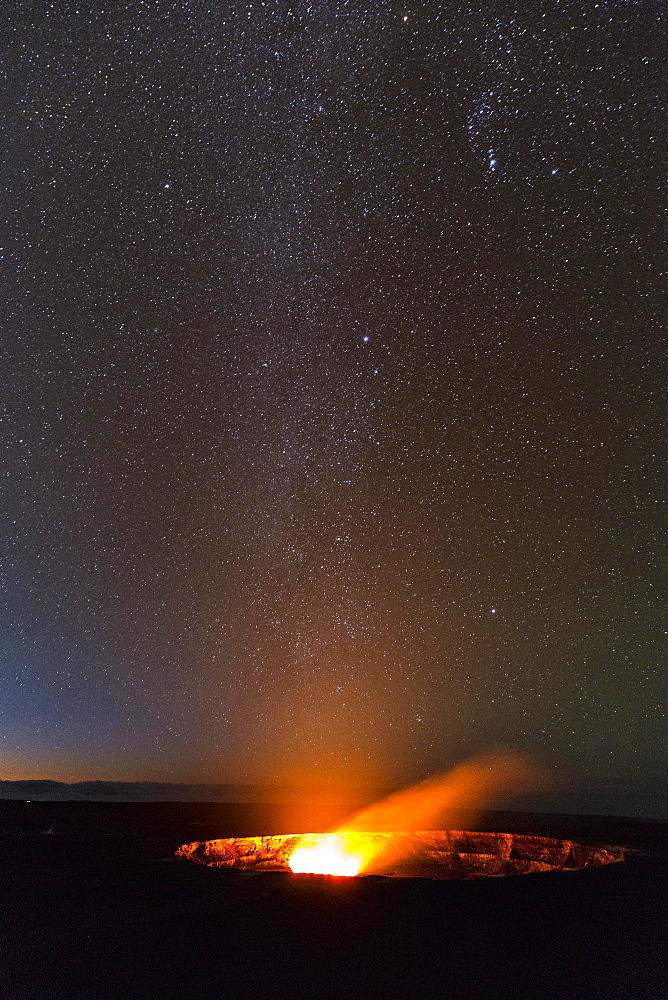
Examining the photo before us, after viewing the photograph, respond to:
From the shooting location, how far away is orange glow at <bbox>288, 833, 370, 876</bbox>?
24047 millimetres

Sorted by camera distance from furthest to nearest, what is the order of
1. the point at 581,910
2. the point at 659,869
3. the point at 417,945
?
the point at 659,869 < the point at 581,910 < the point at 417,945

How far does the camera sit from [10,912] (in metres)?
14.1

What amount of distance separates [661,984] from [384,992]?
362 cm

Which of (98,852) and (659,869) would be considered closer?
(659,869)

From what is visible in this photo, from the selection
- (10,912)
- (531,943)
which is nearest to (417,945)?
(531,943)

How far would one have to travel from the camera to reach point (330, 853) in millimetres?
26562

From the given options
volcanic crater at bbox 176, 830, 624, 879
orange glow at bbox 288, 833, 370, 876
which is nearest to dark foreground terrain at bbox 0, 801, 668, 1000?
volcanic crater at bbox 176, 830, 624, 879

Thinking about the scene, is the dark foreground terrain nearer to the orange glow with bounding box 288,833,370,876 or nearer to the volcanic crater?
the volcanic crater

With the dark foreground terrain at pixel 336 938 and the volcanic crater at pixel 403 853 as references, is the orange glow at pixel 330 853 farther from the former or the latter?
the dark foreground terrain at pixel 336 938

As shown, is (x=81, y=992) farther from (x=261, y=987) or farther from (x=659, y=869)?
(x=659, y=869)

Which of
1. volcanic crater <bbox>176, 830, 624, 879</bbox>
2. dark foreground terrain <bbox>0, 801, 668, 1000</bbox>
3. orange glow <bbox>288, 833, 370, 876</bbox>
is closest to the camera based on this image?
dark foreground terrain <bbox>0, 801, 668, 1000</bbox>

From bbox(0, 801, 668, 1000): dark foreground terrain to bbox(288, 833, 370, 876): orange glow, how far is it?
8.45 m

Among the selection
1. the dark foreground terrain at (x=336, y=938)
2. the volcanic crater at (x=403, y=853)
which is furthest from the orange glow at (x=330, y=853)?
the dark foreground terrain at (x=336, y=938)


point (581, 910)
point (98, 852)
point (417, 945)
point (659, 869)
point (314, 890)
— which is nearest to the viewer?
point (417, 945)
